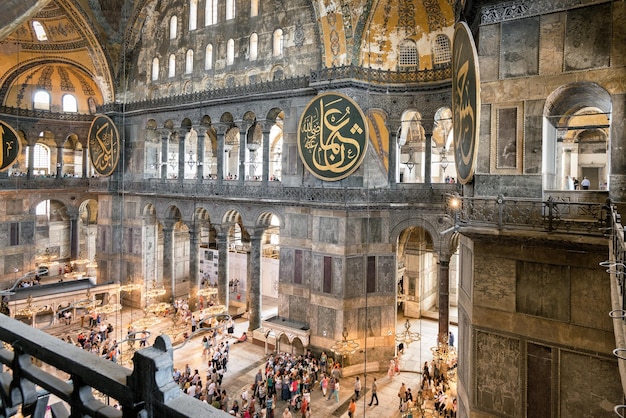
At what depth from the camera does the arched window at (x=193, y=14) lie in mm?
16797

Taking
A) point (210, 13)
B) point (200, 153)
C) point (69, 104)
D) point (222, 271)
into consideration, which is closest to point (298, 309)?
point (222, 271)

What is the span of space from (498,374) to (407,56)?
9958 mm

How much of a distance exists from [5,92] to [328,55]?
1567cm

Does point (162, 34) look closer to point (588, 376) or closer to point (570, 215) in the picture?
point (570, 215)

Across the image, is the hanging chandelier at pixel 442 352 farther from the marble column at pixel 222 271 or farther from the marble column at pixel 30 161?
the marble column at pixel 30 161

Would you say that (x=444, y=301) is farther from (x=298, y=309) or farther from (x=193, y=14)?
(x=193, y=14)

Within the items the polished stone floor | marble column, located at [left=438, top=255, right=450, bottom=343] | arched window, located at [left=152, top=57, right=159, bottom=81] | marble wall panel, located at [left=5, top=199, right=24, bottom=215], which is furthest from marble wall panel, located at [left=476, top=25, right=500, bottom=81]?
marble wall panel, located at [left=5, top=199, right=24, bottom=215]

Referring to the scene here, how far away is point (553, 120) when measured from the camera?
6.64 meters

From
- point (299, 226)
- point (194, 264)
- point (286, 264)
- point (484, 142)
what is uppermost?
point (484, 142)

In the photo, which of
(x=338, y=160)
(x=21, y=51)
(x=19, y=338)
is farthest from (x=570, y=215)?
(x=21, y=51)

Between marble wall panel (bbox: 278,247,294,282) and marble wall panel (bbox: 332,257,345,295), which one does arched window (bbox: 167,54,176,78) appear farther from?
marble wall panel (bbox: 332,257,345,295)

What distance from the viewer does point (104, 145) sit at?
61.1 ft

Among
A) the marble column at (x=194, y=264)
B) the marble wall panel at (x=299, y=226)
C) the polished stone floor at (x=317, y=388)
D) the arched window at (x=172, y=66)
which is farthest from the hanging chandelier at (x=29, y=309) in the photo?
the arched window at (x=172, y=66)

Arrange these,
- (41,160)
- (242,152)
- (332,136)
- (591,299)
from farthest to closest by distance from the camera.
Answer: (41,160) → (242,152) → (332,136) → (591,299)
